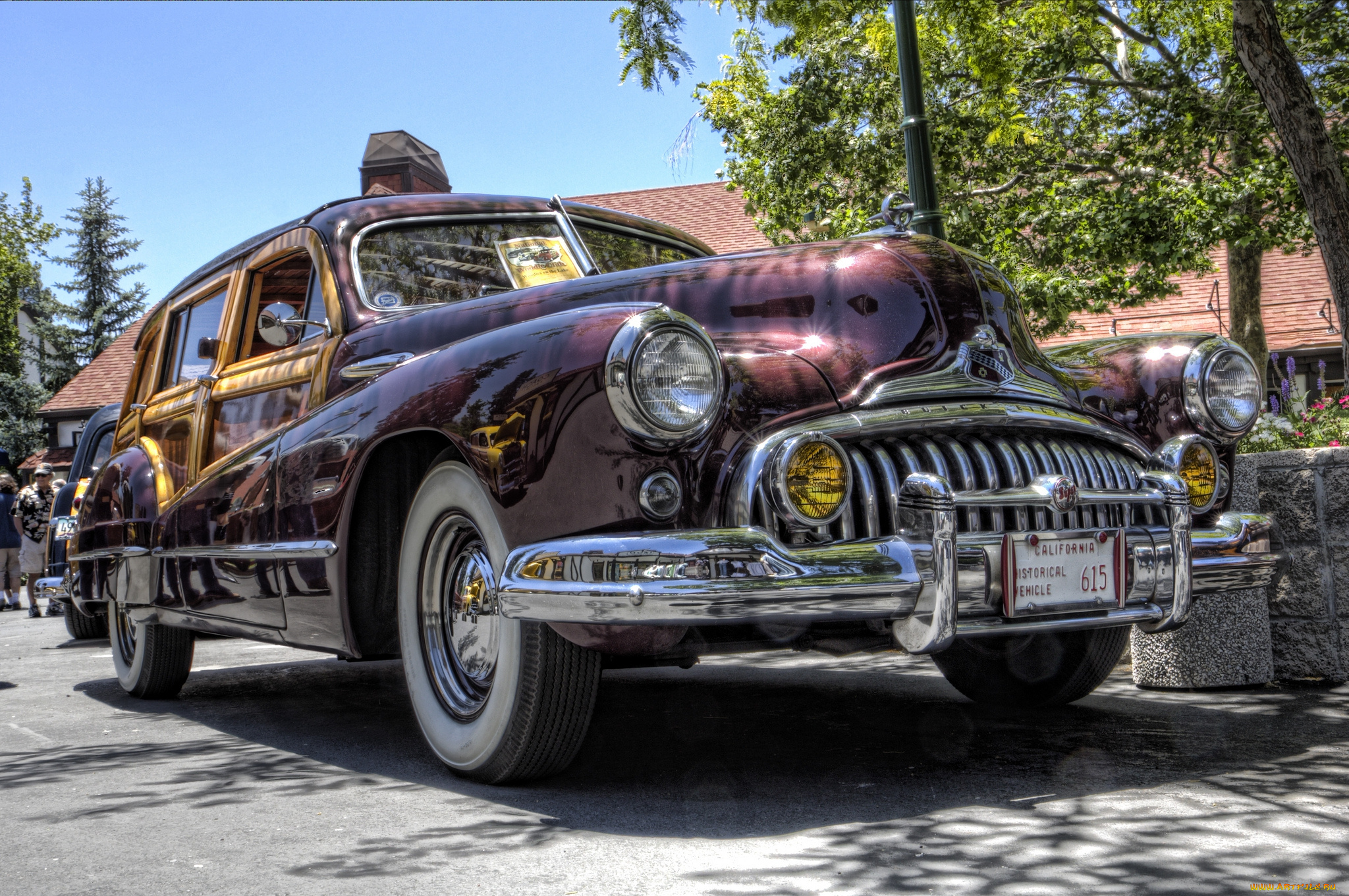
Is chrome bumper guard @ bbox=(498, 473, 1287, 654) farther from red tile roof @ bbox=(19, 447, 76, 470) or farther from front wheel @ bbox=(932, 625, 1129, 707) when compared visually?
red tile roof @ bbox=(19, 447, 76, 470)

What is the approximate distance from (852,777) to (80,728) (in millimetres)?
3094

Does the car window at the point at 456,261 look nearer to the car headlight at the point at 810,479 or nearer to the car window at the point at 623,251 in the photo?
the car window at the point at 623,251

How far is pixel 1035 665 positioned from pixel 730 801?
167 centimetres

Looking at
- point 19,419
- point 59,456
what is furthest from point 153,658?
point 19,419

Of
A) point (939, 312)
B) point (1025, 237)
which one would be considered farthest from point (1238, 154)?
point (939, 312)

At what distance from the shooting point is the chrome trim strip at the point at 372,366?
3.94m

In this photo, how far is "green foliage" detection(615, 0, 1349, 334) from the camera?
492 inches

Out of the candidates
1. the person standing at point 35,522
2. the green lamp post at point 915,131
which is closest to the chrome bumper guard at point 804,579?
the green lamp post at point 915,131

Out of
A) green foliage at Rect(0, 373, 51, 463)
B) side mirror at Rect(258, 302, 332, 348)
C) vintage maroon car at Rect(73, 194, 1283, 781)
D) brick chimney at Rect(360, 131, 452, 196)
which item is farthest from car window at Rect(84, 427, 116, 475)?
green foliage at Rect(0, 373, 51, 463)

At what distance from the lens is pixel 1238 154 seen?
1329cm

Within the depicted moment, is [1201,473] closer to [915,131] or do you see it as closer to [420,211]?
[420,211]

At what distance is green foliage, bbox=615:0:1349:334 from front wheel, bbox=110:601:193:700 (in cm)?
874

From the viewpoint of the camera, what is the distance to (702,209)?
24.2 m

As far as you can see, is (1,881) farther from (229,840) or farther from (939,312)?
(939,312)
